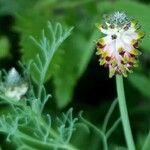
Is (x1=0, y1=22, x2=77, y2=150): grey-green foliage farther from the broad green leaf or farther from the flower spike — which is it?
the broad green leaf

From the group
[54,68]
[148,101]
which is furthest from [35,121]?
[148,101]

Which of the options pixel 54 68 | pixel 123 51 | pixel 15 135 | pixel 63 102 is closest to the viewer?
pixel 123 51

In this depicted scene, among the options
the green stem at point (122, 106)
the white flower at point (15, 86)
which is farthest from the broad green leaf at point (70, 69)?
the green stem at point (122, 106)

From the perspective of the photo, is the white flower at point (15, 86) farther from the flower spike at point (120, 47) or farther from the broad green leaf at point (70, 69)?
the broad green leaf at point (70, 69)

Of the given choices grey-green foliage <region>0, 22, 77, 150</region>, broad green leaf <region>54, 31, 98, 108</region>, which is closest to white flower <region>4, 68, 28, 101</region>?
grey-green foliage <region>0, 22, 77, 150</region>

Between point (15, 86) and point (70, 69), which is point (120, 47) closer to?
point (15, 86)

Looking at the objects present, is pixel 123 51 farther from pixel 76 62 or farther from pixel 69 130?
pixel 76 62

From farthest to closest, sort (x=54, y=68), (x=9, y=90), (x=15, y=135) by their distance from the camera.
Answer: (x=54, y=68) < (x=9, y=90) < (x=15, y=135)

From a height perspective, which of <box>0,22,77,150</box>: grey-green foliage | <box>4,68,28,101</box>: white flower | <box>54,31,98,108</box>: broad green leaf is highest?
<box>54,31,98,108</box>: broad green leaf

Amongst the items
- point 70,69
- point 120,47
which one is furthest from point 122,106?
point 70,69
